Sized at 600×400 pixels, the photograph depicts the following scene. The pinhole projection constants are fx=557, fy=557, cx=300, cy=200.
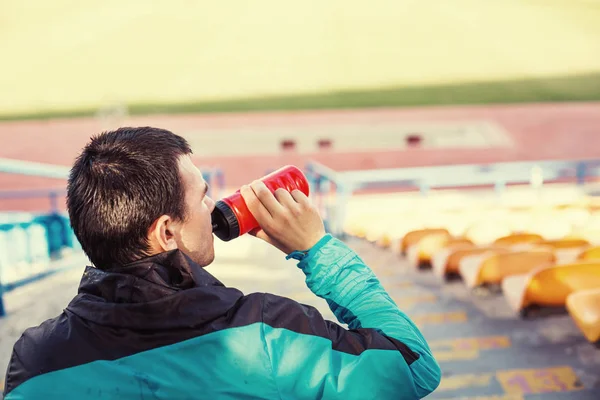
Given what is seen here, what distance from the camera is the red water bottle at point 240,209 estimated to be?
37.4 inches

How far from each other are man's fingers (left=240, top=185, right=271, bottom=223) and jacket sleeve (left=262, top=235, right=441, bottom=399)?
15cm

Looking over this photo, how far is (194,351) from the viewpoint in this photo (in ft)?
2.45

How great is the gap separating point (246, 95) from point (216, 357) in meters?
18.4

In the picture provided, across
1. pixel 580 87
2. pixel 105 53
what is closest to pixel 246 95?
pixel 105 53

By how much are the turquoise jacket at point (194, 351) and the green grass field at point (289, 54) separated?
57.5 ft

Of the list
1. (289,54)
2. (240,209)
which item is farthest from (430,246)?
(289,54)

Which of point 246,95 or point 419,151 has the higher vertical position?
point 246,95

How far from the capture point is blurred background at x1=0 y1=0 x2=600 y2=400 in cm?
237

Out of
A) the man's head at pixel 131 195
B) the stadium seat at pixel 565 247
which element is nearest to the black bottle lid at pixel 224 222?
the man's head at pixel 131 195

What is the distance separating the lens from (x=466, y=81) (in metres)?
19.2

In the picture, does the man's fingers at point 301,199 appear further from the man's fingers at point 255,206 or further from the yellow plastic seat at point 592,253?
the yellow plastic seat at point 592,253

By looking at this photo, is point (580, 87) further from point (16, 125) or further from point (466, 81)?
point (16, 125)

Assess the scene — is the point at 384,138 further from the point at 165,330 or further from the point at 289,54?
the point at 165,330

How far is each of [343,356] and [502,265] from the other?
179cm
